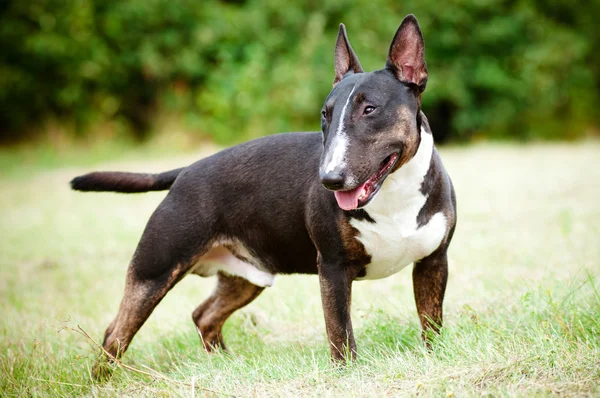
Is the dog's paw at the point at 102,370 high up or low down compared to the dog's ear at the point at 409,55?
down

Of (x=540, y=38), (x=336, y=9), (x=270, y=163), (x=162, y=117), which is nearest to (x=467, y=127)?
(x=540, y=38)

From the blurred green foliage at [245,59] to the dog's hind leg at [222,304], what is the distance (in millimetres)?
13886

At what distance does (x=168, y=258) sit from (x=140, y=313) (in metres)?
0.38

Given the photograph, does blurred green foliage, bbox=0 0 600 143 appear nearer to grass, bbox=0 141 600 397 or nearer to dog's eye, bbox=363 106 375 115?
grass, bbox=0 141 600 397

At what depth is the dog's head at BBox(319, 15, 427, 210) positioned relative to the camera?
10.7 feet

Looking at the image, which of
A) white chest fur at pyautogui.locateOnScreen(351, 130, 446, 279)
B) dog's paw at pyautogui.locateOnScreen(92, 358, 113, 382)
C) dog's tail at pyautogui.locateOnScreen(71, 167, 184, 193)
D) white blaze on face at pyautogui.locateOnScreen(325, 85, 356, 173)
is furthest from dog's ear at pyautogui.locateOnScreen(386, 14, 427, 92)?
dog's paw at pyautogui.locateOnScreen(92, 358, 113, 382)

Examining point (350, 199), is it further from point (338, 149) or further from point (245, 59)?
point (245, 59)

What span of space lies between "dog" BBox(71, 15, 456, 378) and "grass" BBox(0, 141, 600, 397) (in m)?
0.25

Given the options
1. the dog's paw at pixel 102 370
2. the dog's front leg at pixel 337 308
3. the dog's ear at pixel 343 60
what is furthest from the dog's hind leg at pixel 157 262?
the dog's ear at pixel 343 60

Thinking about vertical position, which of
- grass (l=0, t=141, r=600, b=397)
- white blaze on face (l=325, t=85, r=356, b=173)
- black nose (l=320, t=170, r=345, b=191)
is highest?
white blaze on face (l=325, t=85, r=356, b=173)

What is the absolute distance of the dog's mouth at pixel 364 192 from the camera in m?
3.31

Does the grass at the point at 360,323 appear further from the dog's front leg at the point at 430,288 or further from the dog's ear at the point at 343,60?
the dog's ear at the point at 343,60

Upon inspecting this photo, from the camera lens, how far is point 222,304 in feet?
15.2

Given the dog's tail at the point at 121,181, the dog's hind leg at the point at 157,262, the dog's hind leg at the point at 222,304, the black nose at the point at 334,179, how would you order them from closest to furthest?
the black nose at the point at 334,179, the dog's hind leg at the point at 157,262, the dog's tail at the point at 121,181, the dog's hind leg at the point at 222,304
